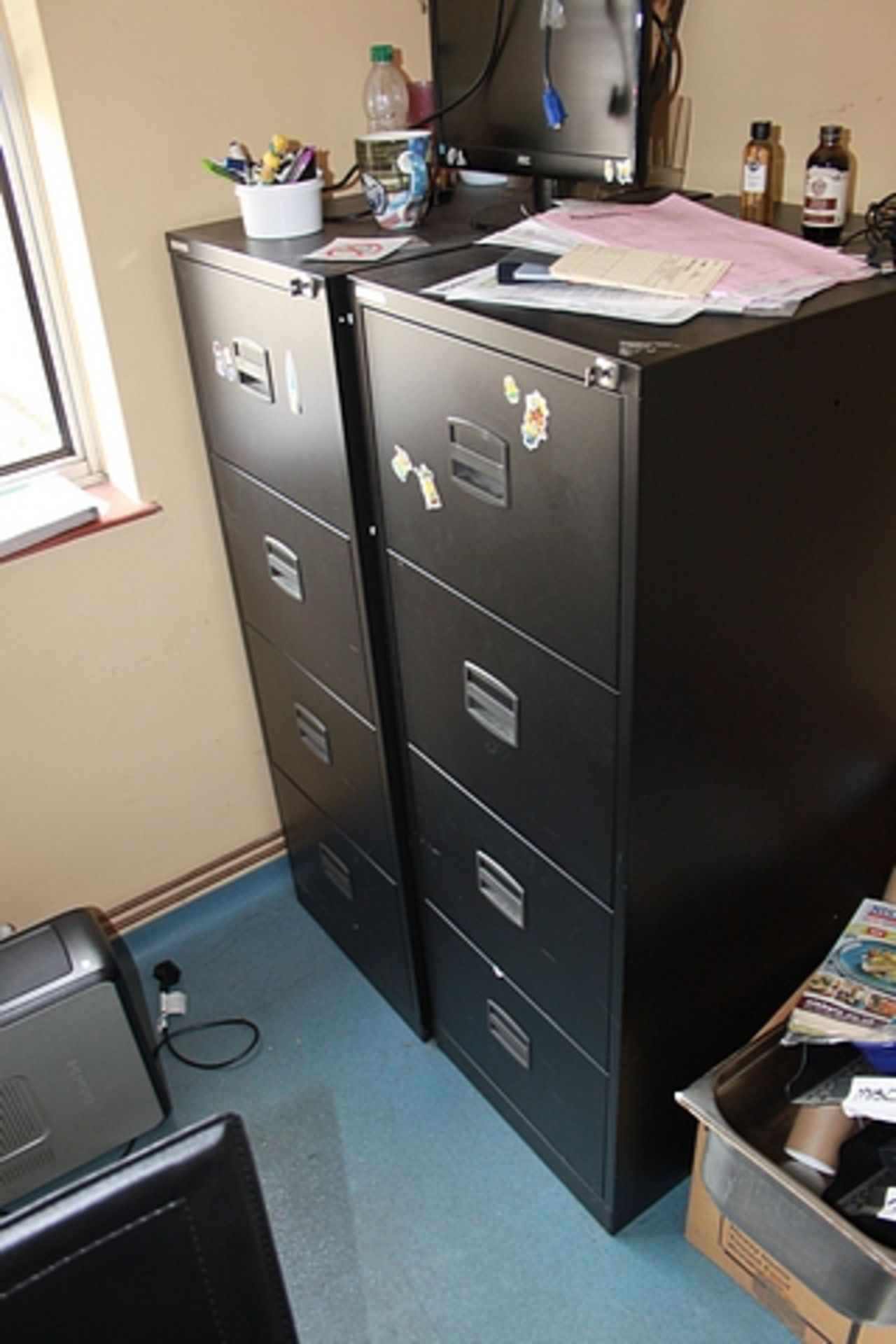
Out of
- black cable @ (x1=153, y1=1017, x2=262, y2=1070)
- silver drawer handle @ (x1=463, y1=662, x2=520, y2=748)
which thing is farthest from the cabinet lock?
black cable @ (x1=153, y1=1017, x2=262, y2=1070)

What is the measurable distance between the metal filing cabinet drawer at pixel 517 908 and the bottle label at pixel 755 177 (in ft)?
2.84

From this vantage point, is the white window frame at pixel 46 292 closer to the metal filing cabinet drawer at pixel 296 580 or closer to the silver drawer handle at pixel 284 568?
the metal filing cabinet drawer at pixel 296 580

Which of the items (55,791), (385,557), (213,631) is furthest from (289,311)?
(55,791)

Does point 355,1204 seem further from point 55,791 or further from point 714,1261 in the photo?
point 55,791

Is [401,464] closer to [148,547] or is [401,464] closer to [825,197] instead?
[825,197]

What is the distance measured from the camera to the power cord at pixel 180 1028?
1942 mm

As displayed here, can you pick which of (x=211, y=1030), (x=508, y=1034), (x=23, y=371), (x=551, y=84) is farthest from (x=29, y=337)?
(x=508, y=1034)

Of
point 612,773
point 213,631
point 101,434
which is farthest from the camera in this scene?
point 213,631

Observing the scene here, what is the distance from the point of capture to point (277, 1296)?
2.63ft

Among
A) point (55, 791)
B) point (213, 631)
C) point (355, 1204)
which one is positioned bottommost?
point (355, 1204)

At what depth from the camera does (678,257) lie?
3.94 feet

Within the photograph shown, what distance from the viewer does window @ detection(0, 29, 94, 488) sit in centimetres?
167

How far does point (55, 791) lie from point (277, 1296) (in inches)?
51.4

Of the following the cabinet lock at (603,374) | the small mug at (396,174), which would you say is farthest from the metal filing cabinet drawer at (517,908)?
the small mug at (396,174)
